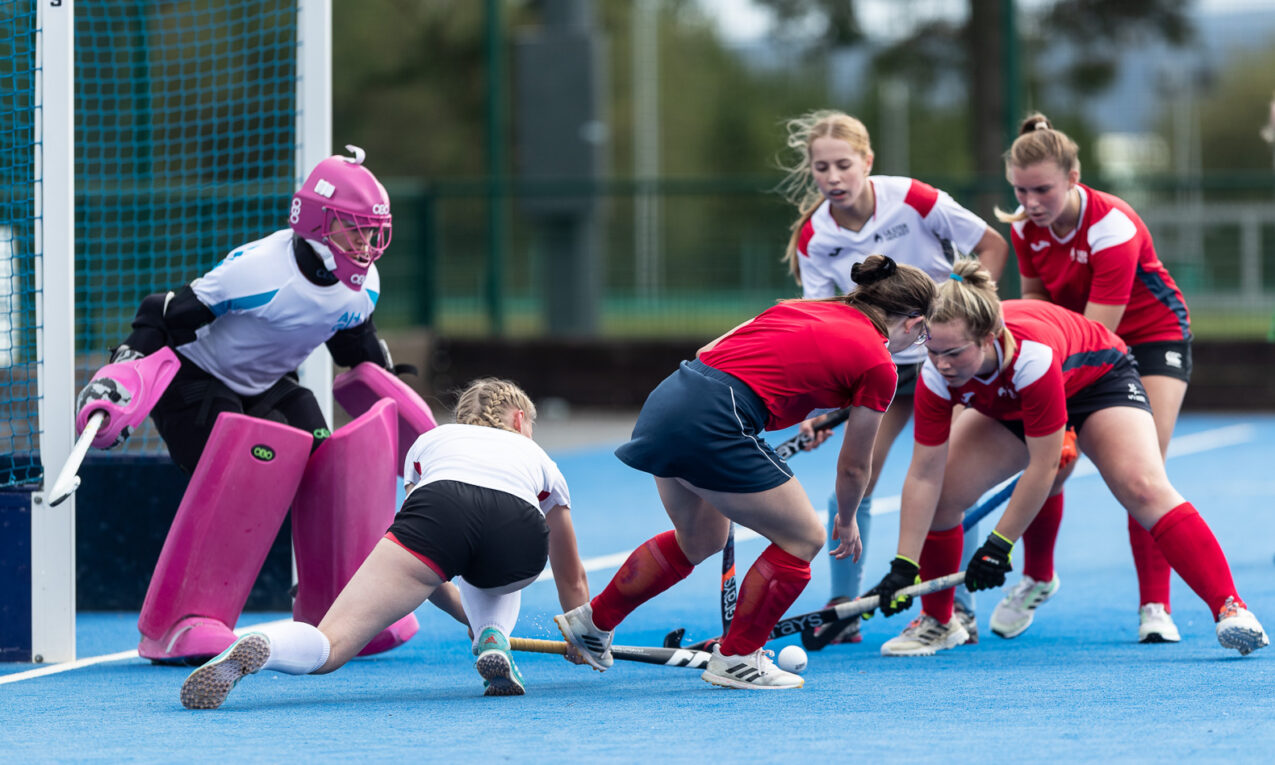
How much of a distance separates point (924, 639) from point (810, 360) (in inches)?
50.8

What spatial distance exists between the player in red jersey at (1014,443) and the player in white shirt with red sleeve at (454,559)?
118 cm

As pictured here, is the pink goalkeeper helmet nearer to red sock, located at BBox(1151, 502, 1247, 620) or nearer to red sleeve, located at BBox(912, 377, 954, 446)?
red sleeve, located at BBox(912, 377, 954, 446)

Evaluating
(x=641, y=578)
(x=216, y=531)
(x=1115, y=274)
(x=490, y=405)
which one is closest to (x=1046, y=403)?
(x=1115, y=274)

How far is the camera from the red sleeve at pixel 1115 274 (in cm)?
530

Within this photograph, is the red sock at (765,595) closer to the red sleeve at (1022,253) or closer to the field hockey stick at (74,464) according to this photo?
the red sleeve at (1022,253)

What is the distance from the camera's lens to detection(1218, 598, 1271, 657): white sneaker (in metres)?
4.71

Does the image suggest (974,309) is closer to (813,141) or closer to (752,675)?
(813,141)

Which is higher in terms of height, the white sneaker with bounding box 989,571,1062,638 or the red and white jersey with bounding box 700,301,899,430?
the red and white jersey with bounding box 700,301,899,430

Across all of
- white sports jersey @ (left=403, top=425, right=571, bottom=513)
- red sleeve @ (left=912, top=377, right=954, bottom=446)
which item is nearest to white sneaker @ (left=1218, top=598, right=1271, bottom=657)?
red sleeve @ (left=912, top=377, right=954, bottom=446)

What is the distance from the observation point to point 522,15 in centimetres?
2583

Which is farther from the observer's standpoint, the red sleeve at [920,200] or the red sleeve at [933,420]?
the red sleeve at [920,200]

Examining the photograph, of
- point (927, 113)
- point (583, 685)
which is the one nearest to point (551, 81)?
point (927, 113)

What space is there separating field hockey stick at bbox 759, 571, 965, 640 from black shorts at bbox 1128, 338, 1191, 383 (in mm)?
1058

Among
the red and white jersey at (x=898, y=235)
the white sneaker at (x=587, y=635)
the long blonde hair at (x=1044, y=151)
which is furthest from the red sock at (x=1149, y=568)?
the white sneaker at (x=587, y=635)
